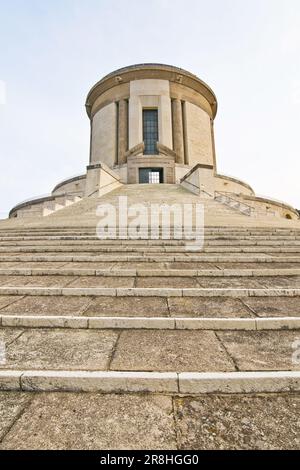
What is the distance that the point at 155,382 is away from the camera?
1.81 m

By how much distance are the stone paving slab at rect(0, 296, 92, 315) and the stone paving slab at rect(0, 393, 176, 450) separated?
1.30 metres

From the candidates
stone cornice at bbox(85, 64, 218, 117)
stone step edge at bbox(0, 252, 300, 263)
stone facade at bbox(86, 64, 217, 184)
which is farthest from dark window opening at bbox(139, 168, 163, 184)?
stone step edge at bbox(0, 252, 300, 263)

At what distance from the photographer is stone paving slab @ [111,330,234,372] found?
78.6 inches

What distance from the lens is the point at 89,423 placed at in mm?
1507

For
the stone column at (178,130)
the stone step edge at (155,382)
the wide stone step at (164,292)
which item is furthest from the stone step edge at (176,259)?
the stone column at (178,130)

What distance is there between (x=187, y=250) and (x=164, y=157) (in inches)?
775

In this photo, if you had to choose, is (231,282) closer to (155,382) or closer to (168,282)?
(168,282)

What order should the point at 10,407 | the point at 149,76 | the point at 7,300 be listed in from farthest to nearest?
the point at 149,76
the point at 7,300
the point at 10,407

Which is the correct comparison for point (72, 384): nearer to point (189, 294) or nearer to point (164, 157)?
point (189, 294)

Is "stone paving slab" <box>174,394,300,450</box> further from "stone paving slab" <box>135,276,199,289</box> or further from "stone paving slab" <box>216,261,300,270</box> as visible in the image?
"stone paving slab" <box>216,261,300,270</box>

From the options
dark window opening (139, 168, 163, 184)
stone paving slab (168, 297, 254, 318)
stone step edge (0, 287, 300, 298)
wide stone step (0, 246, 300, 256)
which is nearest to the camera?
stone paving slab (168, 297, 254, 318)

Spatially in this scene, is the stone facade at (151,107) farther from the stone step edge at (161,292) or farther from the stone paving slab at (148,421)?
the stone paving slab at (148,421)

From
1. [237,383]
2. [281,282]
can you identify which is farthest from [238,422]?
[281,282]

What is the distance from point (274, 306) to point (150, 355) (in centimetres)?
189
